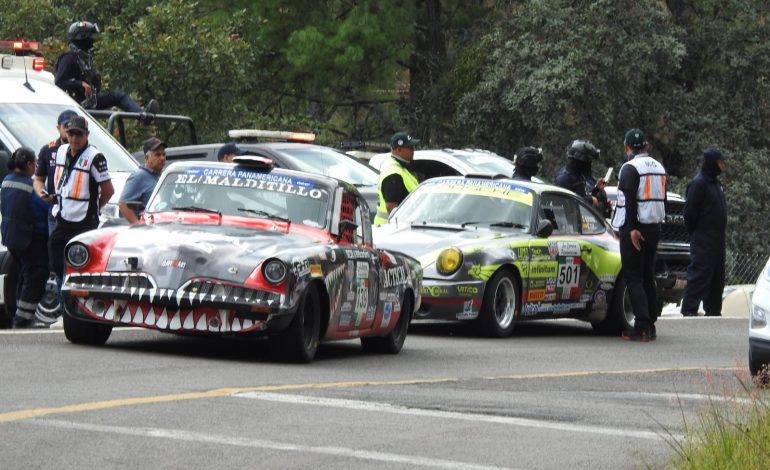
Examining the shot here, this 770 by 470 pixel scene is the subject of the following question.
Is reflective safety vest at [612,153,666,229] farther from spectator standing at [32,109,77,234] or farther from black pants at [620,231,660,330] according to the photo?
spectator standing at [32,109,77,234]

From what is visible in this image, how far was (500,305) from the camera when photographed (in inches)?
666

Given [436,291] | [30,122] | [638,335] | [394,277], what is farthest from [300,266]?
[30,122]

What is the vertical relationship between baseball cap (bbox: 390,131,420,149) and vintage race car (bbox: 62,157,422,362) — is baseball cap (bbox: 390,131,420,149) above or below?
above

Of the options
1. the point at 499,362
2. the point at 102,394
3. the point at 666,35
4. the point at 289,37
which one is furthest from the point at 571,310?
the point at 289,37

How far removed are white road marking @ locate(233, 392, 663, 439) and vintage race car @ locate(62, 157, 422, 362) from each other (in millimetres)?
1841

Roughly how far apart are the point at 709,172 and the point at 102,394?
1248cm

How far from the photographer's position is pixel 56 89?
754 inches

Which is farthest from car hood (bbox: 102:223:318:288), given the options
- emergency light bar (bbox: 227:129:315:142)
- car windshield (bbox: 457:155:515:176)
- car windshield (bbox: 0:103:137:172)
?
car windshield (bbox: 457:155:515:176)

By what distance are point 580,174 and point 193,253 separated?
8.51 meters

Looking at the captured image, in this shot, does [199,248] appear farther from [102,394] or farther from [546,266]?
[546,266]

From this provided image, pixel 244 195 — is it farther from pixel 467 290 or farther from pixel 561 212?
pixel 561 212

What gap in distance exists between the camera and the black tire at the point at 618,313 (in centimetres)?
1848

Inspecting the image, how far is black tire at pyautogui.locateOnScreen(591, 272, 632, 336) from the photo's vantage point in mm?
18484

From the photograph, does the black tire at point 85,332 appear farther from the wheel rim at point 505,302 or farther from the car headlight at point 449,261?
the wheel rim at point 505,302
